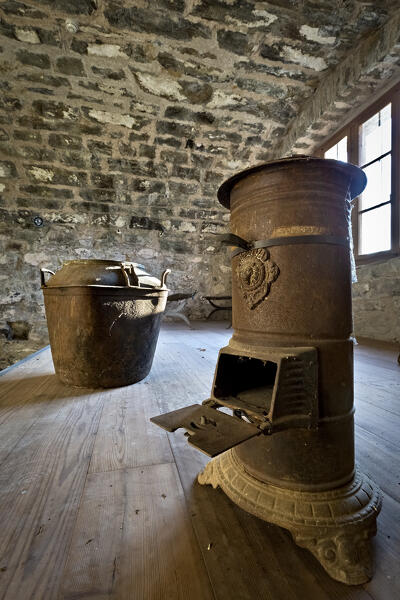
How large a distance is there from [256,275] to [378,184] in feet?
12.9

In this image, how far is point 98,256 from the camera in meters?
5.30

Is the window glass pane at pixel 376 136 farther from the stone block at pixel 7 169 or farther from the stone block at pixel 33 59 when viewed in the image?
the stone block at pixel 7 169

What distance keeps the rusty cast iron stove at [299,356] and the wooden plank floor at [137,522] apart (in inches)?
3.5

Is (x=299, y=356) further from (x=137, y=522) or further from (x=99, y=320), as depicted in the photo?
(x=99, y=320)

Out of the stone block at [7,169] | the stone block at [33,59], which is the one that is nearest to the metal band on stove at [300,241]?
the stone block at [33,59]

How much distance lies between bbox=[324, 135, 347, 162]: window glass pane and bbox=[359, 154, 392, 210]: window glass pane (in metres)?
0.54

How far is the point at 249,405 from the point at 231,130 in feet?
15.5

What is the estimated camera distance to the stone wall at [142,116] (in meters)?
3.11

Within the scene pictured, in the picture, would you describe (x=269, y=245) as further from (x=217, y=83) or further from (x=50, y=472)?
(x=217, y=83)

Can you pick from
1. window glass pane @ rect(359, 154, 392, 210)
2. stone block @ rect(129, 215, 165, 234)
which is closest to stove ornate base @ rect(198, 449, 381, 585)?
window glass pane @ rect(359, 154, 392, 210)

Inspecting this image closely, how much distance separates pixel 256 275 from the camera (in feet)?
3.12

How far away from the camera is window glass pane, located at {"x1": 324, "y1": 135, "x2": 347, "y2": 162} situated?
4379 millimetres

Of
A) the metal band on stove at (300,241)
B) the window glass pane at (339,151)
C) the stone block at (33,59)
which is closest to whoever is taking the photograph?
the metal band on stove at (300,241)

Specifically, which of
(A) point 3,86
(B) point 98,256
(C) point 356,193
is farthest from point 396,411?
(A) point 3,86
